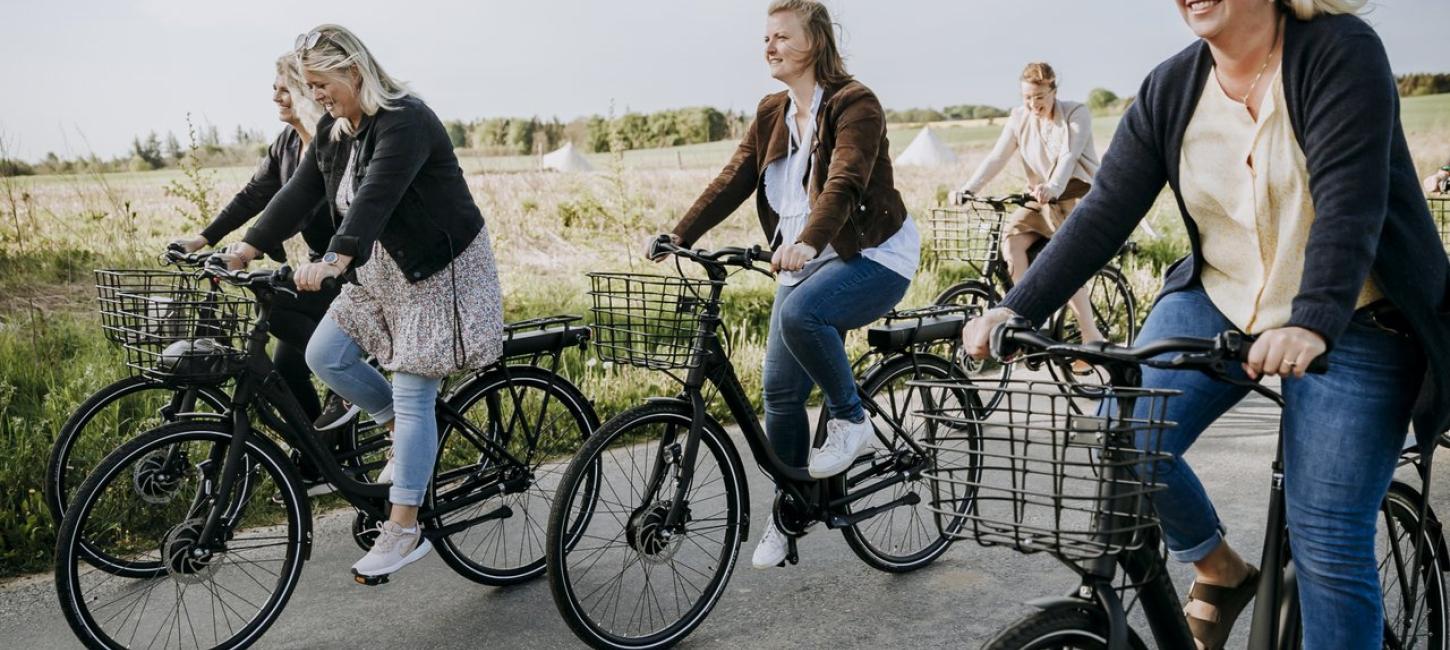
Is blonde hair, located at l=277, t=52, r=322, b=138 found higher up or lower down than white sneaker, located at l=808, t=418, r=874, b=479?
higher up

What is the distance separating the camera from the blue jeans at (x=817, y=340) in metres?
4.08

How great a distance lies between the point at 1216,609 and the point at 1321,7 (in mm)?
1356

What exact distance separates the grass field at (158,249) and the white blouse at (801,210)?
2.72 metres

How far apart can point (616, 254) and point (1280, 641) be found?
894 centimetres

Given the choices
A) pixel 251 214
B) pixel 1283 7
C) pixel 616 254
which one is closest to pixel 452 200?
pixel 251 214

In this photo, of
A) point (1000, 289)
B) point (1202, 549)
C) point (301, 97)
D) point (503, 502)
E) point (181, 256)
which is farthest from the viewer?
point (1000, 289)

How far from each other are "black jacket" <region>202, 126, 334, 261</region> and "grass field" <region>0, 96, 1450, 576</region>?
1.25 metres

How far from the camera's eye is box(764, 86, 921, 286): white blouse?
4273 mm

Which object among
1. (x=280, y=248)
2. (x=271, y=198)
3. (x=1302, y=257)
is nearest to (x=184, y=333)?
(x=280, y=248)

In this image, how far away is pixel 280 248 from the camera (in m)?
5.02

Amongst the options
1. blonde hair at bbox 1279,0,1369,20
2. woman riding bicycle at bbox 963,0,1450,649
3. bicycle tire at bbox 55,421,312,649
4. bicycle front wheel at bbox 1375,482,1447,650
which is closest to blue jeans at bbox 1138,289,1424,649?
woman riding bicycle at bbox 963,0,1450,649

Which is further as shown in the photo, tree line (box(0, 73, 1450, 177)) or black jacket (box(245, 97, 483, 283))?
tree line (box(0, 73, 1450, 177))

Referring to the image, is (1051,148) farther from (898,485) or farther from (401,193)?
(401,193)

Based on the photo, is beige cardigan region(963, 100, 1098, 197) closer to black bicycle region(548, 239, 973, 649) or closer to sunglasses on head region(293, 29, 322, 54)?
black bicycle region(548, 239, 973, 649)
